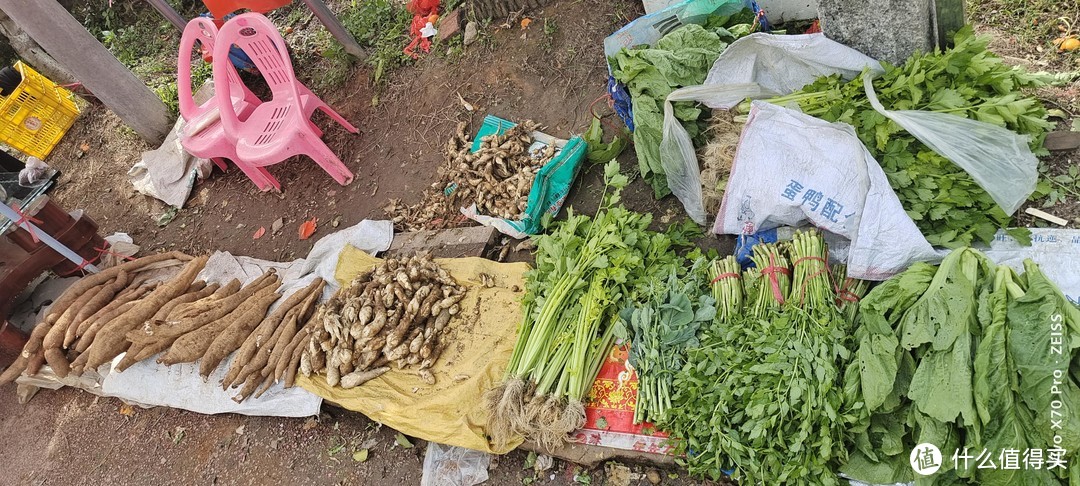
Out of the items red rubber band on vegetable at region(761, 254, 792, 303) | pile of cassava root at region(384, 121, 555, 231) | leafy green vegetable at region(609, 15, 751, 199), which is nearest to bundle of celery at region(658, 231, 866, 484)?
red rubber band on vegetable at region(761, 254, 792, 303)

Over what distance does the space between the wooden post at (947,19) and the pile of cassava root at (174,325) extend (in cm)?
442

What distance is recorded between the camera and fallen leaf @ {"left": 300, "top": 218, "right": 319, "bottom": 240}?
546 cm

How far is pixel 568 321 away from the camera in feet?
11.3

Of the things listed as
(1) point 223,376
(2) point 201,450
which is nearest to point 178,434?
(2) point 201,450

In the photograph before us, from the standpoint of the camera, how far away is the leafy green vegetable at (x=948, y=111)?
287 centimetres

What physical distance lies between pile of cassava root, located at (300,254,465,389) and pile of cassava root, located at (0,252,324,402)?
0.83 feet

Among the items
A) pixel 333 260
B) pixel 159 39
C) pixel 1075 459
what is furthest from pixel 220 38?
pixel 1075 459

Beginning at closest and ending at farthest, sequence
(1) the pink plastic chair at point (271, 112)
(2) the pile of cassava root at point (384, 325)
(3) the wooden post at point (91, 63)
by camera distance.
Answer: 1. (2) the pile of cassava root at point (384, 325)
2. (1) the pink plastic chair at point (271, 112)
3. (3) the wooden post at point (91, 63)

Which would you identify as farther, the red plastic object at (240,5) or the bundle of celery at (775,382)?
the red plastic object at (240,5)

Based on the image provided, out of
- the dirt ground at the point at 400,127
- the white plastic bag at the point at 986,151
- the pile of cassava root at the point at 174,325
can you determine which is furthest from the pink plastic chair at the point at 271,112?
the white plastic bag at the point at 986,151

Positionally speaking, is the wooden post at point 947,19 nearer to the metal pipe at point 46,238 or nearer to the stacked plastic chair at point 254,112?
the stacked plastic chair at point 254,112

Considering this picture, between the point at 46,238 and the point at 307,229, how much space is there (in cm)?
224

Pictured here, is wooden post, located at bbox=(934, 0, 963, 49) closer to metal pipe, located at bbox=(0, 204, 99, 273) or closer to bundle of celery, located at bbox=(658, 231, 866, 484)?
bundle of celery, located at bbox=(658, 231, 866, 484)

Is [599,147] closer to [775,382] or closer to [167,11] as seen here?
[775,382]
